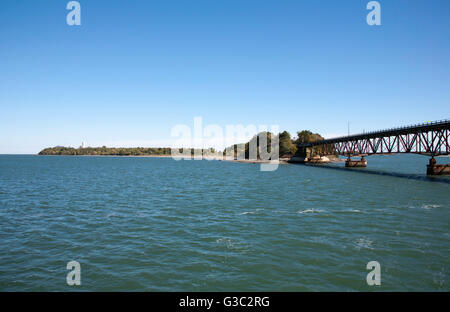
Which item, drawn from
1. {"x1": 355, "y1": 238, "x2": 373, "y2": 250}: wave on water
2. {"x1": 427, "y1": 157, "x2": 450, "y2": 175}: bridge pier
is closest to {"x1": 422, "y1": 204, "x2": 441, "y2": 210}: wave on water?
{"x1": 355, "y1": 238, "x2": 373, "y2": 250}: wave on water

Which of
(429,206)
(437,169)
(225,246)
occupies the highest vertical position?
(437,169)

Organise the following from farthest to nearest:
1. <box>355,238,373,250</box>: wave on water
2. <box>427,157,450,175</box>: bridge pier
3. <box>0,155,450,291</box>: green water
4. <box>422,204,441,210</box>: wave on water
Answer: <box>427,157,450,175</box>: bridge pier → <box>422,204,441,210</box>: wave on water → <box>355,238,373,250</box>: wave on water → <box>0,155,450,291</box>: green water

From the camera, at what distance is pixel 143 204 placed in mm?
35688

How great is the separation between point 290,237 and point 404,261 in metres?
7.54

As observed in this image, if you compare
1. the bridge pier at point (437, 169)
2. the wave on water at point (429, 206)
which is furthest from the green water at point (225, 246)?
the bridge pier at point (437, 169)

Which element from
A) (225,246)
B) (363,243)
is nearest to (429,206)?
(363,243)

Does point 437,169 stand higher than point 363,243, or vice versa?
point 437,169

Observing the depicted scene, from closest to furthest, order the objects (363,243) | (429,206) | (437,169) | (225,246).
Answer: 1. (225,246)
2. (363,243)
3. (429,206)
4. (437,169)

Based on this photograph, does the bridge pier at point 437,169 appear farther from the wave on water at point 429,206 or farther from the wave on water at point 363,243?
the wave on water at point 363,243

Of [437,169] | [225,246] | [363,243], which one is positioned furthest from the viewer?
[437,169]

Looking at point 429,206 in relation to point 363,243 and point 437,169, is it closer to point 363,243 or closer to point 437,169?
point 363,243

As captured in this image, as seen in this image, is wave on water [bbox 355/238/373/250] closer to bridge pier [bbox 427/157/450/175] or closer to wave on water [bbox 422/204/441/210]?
wave on water [bbox 422/204/441/210]
